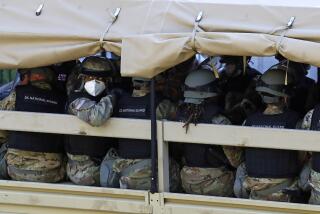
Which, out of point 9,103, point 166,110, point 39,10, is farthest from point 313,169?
point 9,103

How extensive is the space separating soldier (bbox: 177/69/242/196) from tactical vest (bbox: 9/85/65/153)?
3.26ft

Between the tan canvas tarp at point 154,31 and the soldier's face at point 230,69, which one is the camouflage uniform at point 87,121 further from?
the soldier's face at point 230,69

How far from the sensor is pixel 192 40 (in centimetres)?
392

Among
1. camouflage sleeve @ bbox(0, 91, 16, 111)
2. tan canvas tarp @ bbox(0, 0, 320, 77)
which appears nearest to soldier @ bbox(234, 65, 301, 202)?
tan canvas tarp @ bbox(0, 0, 320, 77)

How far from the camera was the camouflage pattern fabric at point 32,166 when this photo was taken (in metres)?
4.63

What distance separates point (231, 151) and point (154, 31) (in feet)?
3.01

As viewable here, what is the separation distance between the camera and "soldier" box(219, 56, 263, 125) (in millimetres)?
4488

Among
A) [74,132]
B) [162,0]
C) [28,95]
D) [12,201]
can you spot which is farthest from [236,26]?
[12,201]

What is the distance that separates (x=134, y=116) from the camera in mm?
4375

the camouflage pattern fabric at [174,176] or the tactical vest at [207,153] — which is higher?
the tactical vest at [207,153]

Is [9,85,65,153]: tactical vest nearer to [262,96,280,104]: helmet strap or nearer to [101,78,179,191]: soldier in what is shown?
[101,78,179,191]: soldier

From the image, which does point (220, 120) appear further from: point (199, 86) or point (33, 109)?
point (33, 109)

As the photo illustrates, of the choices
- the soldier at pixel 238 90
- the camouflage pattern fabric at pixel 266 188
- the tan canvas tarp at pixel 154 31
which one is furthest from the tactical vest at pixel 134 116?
the camouflage pattern fabric at pixel 266 188

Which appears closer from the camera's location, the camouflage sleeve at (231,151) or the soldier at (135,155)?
the camouflage sleeve at (231,151)
